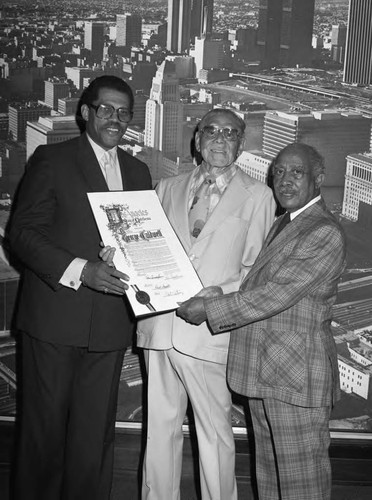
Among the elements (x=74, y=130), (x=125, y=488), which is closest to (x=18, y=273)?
(x=74, y=130)

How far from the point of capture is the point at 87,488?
98.9 inches

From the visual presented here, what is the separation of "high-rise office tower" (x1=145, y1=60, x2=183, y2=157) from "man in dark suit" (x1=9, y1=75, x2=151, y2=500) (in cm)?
73

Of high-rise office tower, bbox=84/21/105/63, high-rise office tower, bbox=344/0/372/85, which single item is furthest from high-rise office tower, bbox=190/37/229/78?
high-rise office tower, bbox=344/0/372/85

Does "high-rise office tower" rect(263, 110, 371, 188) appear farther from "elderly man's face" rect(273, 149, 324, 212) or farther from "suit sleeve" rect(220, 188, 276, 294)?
"elderly man's face" rect(273, 149, 324, 212)

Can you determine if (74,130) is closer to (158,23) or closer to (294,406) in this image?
(158,23)

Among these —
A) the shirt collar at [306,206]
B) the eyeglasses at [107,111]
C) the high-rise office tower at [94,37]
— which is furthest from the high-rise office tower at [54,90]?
the shirt collar at [306,206]

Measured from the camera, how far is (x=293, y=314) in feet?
7.01

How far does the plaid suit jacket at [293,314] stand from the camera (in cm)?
210

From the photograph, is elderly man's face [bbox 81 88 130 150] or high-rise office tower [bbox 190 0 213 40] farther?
high-rise office tower [bbox 190 0 213 40]

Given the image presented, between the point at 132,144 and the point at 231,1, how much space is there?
81 centimetres

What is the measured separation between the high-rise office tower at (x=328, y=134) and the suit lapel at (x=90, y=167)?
3.48 ft

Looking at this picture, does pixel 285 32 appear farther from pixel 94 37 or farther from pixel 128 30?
pixel 94 37

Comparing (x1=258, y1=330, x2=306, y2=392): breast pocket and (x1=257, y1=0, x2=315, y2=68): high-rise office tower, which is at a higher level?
(x1=257, y1=0, x2=315, y2=68): high-rise office tower

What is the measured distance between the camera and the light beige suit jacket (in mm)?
2318
